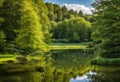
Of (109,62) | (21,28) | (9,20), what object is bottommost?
(109,62)

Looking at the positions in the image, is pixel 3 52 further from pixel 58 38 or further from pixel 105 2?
pixel 58 38

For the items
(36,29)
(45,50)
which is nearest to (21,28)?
(36,29)

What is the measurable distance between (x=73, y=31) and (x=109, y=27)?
82783mm

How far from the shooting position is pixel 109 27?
4194 cm

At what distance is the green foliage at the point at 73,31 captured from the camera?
4811 inches

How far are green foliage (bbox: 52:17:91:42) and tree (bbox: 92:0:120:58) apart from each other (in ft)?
250

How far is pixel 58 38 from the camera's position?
419 feet

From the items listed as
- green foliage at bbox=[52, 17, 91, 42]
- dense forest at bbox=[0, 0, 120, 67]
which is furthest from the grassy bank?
green foliage at bbox=[52, 17, 91, 42]

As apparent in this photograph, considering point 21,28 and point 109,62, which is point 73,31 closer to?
point 21,28

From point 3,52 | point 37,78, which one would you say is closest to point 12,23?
point 3,52

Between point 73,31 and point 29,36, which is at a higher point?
point 29,36

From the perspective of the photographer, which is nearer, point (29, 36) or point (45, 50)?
point (29, 36)

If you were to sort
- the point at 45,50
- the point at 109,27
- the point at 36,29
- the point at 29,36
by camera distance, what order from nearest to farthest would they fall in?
the point at 109,27 < the point at 29,36 < the point at 36,29 < the point at 45,50

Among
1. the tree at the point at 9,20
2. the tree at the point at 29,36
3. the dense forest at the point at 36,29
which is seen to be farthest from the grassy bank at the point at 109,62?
the tree at the point at 9,20
